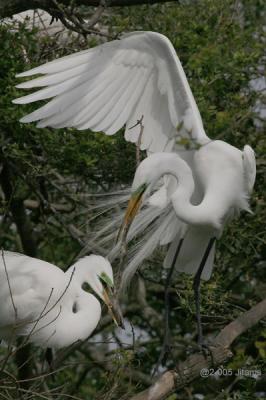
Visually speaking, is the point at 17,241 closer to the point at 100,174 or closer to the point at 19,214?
the point at 19,214

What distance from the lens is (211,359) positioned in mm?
3592

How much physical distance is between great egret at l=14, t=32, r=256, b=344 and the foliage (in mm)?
178

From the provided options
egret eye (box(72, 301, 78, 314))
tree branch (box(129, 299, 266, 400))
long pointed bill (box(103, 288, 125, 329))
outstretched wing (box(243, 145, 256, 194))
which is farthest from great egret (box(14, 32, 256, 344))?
tree branch (box(129, 299, 266, 400))

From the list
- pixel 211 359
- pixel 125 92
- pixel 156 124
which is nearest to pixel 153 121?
pixel 156 124

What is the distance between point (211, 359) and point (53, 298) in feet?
3.93

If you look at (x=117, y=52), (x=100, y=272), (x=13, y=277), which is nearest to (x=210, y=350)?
(x=100, y=272)

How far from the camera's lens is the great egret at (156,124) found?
4184 mm

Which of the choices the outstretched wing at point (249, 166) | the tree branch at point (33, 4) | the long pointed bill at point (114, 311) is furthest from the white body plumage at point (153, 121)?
the tree branch at point (33, 4)

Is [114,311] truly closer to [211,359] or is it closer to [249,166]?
[211,359]

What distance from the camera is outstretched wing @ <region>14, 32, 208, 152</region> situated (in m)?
4.18

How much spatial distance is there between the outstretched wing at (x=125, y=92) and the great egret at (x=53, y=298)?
0.72 metres

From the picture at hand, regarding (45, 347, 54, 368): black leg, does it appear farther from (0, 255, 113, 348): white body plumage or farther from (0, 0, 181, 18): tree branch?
(0, 0, 181, 18): tree branch

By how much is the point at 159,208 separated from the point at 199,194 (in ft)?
0.75

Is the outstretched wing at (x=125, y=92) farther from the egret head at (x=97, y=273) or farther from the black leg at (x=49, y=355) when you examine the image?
the black leg at (x=49, y=355)
